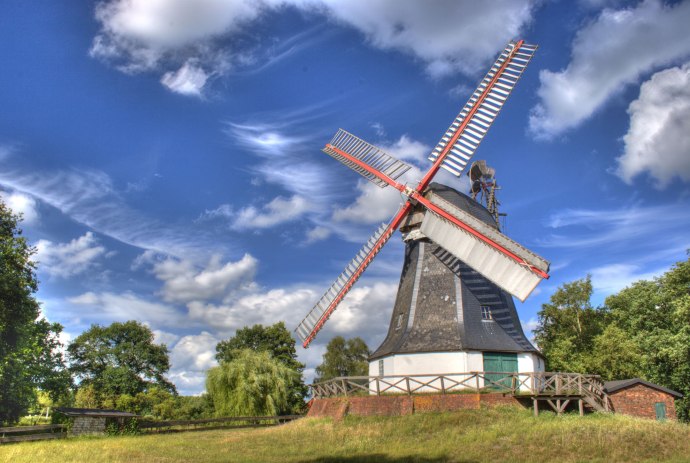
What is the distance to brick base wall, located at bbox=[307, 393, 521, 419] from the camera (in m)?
19.0

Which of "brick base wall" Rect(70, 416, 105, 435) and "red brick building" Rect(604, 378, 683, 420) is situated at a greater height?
"red brick building" Rect(604, 378, 683, 420)

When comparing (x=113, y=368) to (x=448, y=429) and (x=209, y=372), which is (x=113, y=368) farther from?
(x=448, y=429)

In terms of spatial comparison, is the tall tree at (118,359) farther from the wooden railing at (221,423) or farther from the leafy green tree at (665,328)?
the leafy green tree at (665,328)

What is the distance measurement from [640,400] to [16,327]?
98.3ft

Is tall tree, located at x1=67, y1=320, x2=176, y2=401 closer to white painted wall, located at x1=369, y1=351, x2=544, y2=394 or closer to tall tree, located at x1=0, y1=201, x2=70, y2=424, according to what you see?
tall tree, located at x1=0, y1=201, x2=70, y2=424

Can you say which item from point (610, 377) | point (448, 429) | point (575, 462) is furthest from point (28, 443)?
point (610, 377)

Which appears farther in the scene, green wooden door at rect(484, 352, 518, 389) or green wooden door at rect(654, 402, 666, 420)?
green wooden door at rect(654, 402, 666, 420)

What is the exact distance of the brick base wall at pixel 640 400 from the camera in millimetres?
22578

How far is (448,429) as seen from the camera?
1717 centimetres

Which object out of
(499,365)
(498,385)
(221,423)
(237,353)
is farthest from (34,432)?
(499,365)

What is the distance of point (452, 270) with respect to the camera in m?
23.3

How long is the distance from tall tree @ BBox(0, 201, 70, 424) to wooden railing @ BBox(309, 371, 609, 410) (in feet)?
53.1

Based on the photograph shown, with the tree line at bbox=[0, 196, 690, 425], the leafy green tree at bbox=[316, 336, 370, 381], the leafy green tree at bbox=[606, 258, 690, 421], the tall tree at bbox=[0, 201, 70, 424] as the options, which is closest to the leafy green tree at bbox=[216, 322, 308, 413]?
the tree line at bbox=[0, 196, 690, 425]

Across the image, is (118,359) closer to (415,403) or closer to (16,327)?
(16,327)
